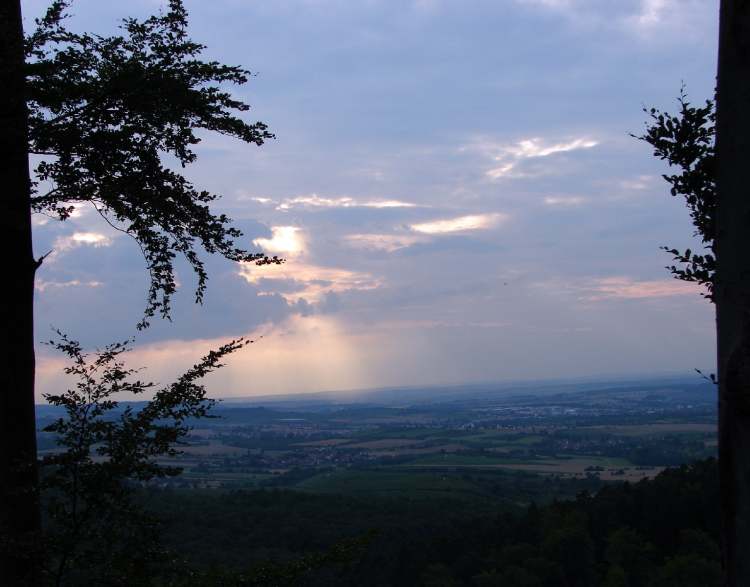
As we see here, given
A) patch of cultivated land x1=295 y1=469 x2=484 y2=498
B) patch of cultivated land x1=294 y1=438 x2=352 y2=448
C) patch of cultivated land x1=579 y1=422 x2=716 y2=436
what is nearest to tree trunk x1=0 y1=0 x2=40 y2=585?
patch of cultivated land x1=295 y1=469 x2=484 y2=498

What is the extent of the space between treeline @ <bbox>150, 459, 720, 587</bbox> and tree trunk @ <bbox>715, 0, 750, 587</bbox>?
89.0 feet

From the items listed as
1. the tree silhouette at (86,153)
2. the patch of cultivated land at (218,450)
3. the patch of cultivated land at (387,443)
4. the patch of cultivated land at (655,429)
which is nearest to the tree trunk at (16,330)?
the tree silhouette at (86,153)

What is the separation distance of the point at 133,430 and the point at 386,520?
44.1m

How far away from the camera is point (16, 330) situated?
5391 millimetres

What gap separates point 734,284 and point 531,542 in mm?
35238

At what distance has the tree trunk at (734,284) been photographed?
3.17m

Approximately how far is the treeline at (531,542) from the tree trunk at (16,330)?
23999 mm

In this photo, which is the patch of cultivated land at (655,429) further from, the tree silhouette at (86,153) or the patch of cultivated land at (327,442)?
the tree silhouette at (86,153)

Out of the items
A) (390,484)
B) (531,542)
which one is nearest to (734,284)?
(531,542)

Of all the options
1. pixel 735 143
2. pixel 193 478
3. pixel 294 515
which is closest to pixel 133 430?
pixel 735 143

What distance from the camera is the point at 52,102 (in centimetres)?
599

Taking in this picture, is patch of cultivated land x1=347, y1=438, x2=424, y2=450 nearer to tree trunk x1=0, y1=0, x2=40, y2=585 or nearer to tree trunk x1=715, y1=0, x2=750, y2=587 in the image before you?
tree trunk x1=0, y1=0, x2=40, y2=585

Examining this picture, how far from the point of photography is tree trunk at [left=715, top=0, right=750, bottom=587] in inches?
125

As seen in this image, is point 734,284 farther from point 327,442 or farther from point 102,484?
point 327,442
